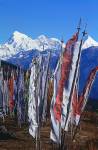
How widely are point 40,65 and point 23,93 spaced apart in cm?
2133

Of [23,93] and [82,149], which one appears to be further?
[23,93]

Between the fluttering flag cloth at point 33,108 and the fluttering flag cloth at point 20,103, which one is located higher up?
the fluttering flag cloth at point 20,103

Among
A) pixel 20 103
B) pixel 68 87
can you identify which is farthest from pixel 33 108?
pixel 20 103

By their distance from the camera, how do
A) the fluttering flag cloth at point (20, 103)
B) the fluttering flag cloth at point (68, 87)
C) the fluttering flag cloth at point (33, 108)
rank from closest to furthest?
1. the fluttering flag cloth at point (68, 87)
2. the fluttering flag cloth at point (33, 108)
3. the fluttering flag cloth at point (20, 103)

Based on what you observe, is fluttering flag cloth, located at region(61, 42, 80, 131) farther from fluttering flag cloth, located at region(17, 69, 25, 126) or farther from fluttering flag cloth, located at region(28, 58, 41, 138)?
fluttering flag cloth, located at region(17, 69, 25, 126)

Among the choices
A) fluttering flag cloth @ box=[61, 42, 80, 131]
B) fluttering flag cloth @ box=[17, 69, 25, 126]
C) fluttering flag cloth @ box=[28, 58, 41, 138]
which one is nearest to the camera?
fluttering flag cloth @ box=[61, 42, 80, 131]

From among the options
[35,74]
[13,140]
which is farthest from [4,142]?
[35,74]

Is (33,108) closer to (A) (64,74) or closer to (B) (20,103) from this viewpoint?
(A) (64,74)

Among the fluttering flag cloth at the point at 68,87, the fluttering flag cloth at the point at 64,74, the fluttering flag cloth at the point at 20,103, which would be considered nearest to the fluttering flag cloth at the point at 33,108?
the fluttering flag cloth at the point at 64,74

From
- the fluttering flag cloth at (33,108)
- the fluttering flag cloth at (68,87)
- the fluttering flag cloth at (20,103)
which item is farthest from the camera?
the fluttering flag cloth at (20,103)

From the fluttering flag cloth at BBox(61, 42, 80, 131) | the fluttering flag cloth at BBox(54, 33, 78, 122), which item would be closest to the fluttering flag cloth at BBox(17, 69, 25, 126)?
the fluttering flag cloth at BBox(54, 33, 78, 122)

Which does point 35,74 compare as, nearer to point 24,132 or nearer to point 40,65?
point 40,65

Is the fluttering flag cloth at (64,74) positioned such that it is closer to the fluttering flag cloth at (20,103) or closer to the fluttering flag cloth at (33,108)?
the fluttering flag cloth at (33,108)

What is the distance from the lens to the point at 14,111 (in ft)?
176
